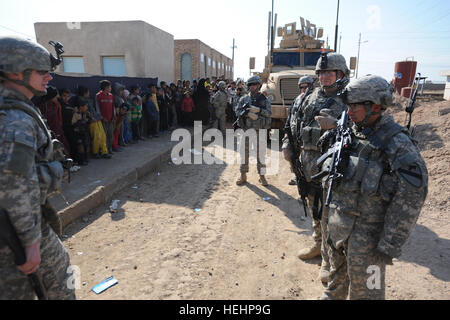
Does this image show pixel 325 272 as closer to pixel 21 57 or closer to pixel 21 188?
pixel 21 188

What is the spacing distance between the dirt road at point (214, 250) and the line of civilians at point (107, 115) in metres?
1.54

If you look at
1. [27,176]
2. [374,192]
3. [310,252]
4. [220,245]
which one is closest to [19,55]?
[27,176]

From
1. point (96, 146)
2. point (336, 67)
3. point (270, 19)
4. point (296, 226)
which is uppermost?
point (270, 19)

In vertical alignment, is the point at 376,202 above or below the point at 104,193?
above

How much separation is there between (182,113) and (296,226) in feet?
26.1

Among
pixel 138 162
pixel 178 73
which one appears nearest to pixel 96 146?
pixel 138 162

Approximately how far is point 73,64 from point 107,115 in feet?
22.9

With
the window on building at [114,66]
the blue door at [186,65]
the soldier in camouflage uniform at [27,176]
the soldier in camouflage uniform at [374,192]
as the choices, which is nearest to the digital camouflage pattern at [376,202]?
the soldier in camouflage uniform at [374,192]

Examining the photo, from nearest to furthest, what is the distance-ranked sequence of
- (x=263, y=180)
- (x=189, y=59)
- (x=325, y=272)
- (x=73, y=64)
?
(x=325, y=272) < (x=263, y=180) < (x=73, y=64) < (x=189, y=59)

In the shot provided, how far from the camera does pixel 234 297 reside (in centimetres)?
252

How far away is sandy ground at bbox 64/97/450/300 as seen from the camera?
2.64 meters

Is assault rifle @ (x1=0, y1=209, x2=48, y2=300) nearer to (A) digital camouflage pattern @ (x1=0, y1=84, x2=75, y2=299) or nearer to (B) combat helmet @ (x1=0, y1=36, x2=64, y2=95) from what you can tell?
(A) digital camouflage pattern @ (x1=0, y1=84, x2=75, y2=299)

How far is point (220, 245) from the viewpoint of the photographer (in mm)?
3359
